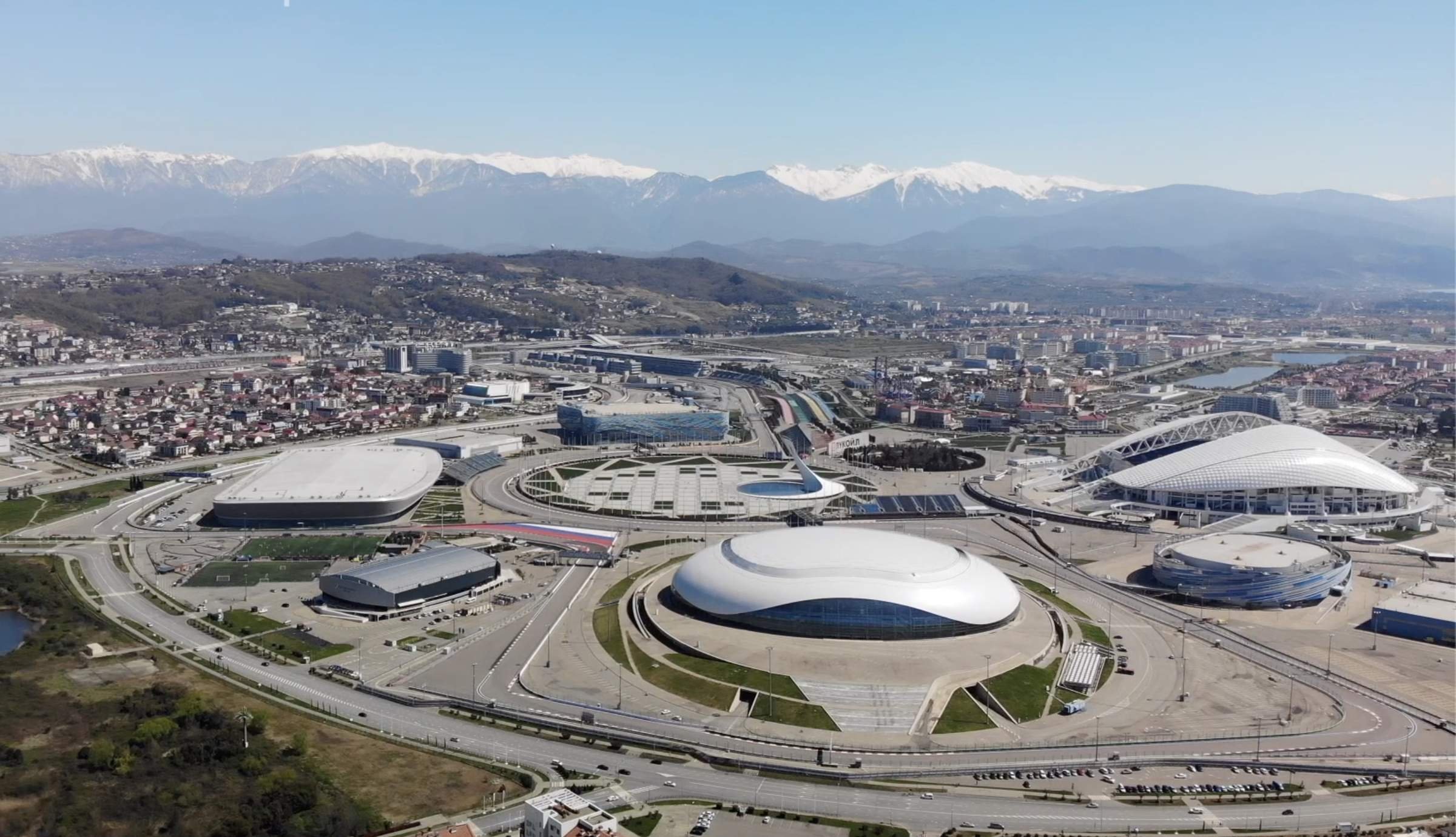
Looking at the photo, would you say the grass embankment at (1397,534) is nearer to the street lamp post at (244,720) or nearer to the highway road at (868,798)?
the highway road at (868,798)

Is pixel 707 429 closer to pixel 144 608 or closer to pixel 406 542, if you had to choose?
pixel 406 542

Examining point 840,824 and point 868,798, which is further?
point 868,798

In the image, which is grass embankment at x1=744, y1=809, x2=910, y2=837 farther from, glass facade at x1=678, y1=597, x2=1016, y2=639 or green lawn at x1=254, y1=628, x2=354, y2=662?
green lawn at x1=254, y1=628, x2=354, y2=662

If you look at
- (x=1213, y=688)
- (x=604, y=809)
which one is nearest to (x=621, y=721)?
(x=604, y=809)

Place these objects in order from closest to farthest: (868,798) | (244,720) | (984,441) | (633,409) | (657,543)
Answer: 1. (868,798)
2. (244,720)
3. (657,543)
4. (984,441)
5. (633,409)

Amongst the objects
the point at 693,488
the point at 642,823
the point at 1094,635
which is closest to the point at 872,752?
the point at 642,823

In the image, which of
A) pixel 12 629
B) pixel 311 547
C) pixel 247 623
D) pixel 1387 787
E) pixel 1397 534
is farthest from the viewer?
pixel 1397 534

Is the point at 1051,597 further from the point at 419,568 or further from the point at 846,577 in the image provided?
the point at 419,568

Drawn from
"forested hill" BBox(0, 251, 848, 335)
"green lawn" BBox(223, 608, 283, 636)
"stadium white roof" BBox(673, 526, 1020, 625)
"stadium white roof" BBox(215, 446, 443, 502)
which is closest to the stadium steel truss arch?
"stadium white roof" BBox(673, 526, 1020, 625)

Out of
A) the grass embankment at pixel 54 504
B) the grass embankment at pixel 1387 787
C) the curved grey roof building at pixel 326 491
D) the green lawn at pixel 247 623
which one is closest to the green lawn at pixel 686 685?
the green lawn at pixel 247 623
